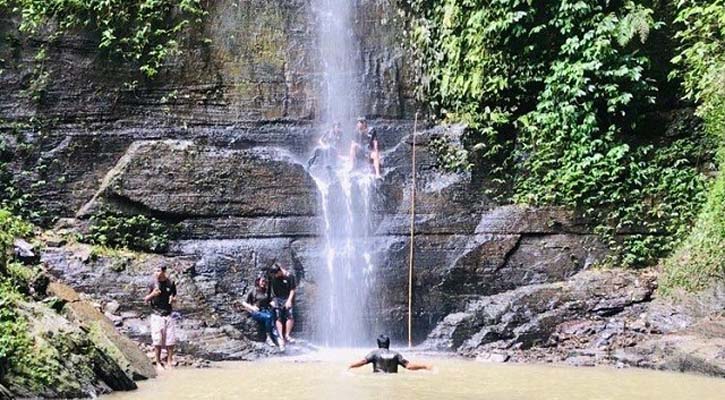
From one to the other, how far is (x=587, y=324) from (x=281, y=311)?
5.06 metres

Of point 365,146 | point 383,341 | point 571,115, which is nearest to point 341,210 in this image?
point 365,146

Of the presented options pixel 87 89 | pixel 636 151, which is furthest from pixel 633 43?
pixel 87 89

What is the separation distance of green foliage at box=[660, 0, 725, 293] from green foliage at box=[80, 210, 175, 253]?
884 cm

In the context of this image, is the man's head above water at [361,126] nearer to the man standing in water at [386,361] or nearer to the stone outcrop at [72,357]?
the man standing in water at [386,361]

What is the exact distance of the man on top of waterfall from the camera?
51.6 ft

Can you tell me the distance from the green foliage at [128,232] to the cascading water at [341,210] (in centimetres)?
300

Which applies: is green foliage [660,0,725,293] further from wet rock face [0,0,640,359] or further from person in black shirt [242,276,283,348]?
person in black shirt [242,276,283,348]

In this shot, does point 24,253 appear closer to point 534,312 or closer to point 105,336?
point 105,336

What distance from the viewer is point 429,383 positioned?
29.6 ft

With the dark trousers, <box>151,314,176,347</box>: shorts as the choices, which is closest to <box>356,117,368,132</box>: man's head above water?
the dark trousers

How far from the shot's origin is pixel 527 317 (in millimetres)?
13031

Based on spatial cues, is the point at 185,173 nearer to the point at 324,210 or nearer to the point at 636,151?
the point at 324,210

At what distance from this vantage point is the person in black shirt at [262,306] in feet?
42.6

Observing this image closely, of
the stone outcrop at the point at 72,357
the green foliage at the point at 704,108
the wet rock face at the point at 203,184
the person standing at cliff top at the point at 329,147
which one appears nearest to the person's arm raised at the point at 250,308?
the wet rock face at the point at 203,184
